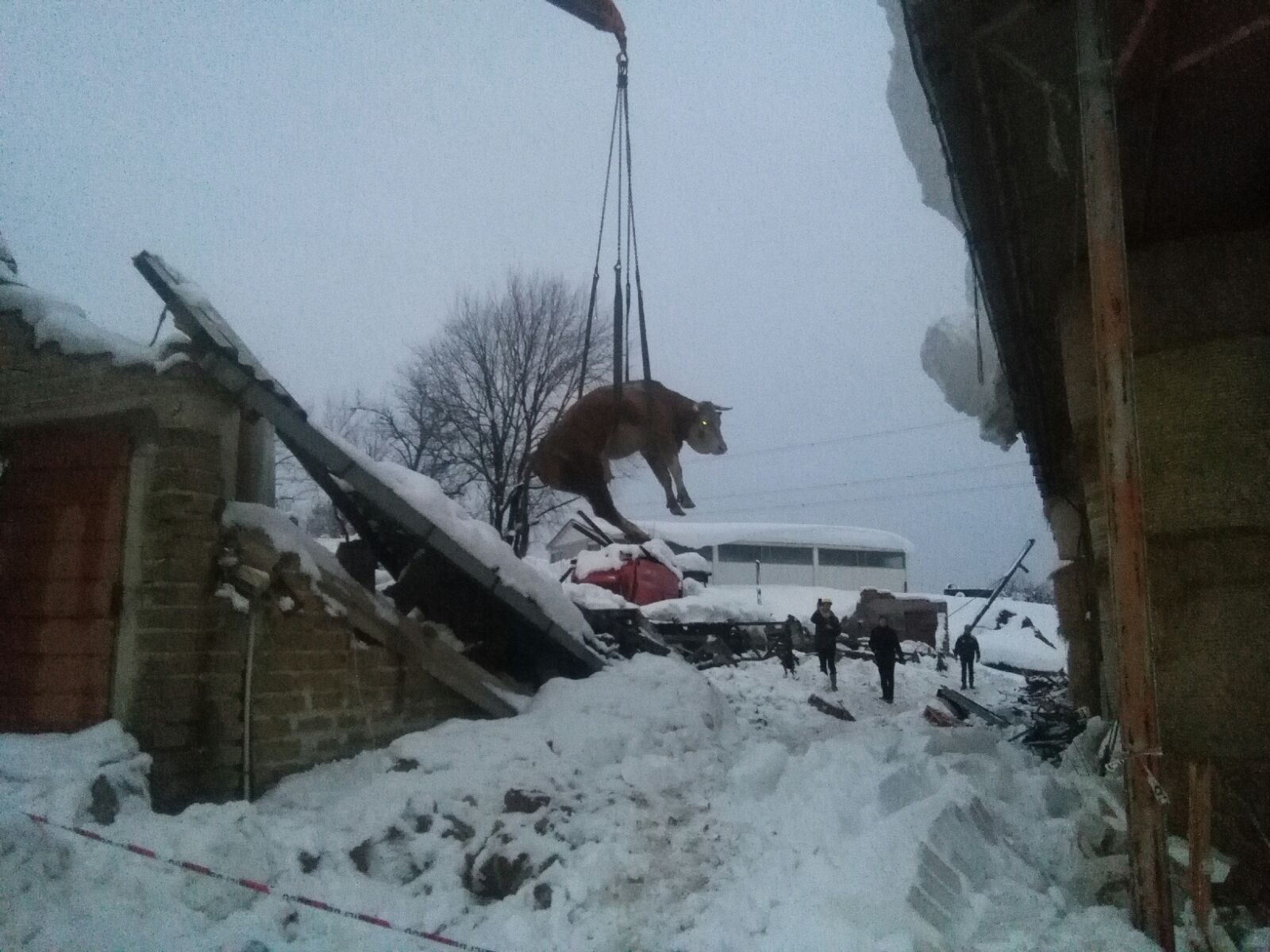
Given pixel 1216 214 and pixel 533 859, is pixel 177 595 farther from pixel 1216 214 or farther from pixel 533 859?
pixel 1216 214

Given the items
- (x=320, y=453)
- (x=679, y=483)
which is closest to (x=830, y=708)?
(x=679, y=483)

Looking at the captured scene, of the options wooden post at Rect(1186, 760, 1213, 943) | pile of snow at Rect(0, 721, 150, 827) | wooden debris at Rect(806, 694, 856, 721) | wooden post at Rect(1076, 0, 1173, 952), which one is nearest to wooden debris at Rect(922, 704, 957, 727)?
wooden debris at Rect(806, 694, 856, 721)

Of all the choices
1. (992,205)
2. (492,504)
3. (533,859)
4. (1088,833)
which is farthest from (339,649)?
(492,504)

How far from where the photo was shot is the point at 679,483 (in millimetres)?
8266

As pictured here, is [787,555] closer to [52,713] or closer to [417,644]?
[417,644]

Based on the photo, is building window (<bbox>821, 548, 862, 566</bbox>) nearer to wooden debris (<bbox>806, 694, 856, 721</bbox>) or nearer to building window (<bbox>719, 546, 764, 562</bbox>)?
building window (<bbox>719, 546, 764, 562</bbox>)

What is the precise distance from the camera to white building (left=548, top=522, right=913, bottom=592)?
142ft

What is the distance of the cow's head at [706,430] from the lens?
27.9 ft

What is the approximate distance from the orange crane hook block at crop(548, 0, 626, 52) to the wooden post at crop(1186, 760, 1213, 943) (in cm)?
817

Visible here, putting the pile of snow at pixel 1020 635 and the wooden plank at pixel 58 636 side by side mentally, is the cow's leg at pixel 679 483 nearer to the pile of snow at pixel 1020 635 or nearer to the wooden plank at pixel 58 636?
the wooden plank at pixel 58 636

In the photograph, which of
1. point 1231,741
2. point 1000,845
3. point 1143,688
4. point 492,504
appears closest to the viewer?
point 1143,688

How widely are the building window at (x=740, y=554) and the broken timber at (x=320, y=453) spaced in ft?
118

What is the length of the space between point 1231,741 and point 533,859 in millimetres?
4240

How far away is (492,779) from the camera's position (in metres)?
6.04
